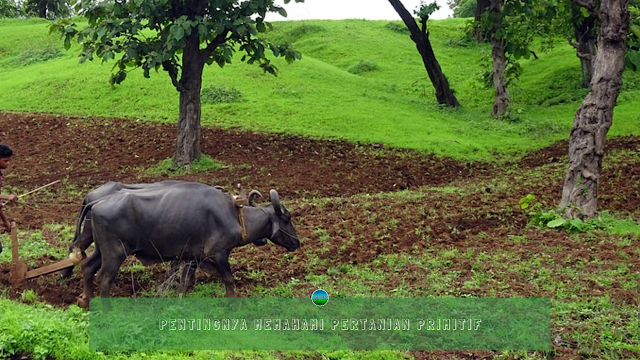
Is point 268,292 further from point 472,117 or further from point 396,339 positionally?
point 472,117

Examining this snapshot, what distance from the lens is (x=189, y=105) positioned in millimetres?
15594

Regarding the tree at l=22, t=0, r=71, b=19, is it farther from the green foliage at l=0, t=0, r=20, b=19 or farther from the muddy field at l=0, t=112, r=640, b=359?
the muddy field at l=0, t=112, r=640, b=359

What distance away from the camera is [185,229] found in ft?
22.8

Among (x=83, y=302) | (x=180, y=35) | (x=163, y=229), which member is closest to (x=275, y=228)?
(x=163, y=229)

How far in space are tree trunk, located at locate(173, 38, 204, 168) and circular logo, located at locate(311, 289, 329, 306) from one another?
8756mm

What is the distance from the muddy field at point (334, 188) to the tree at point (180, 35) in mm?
1729

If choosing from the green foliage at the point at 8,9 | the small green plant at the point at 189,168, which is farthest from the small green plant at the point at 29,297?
the green foliage at the point at 8,9

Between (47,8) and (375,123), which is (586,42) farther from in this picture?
(47,8)

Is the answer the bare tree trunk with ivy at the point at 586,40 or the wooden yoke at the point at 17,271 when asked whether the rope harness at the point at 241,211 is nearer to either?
the wooden yoke at the point at 17,271

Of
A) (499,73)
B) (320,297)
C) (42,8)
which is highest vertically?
(42,8)

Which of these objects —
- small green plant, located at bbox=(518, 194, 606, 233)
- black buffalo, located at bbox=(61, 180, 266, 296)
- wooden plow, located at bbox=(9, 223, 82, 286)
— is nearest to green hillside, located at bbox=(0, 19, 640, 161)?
small green plant, located at bbox=(518, 194, 606, 233)

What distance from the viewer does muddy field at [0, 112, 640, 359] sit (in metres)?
8.27

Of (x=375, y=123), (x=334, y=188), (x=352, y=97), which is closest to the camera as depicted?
(x=334, y=188)

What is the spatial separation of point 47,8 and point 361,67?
3003 cm
